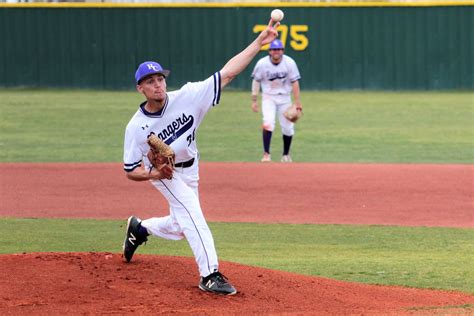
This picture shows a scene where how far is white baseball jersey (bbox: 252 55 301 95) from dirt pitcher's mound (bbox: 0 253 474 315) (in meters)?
9.27

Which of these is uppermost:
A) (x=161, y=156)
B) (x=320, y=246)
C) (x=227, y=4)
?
(x=227, y=4)

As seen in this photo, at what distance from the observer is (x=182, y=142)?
7680 mm

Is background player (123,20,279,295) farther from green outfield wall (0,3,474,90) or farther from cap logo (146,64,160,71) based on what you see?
green outfield wall (0,3,474,90)

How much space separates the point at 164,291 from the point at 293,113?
9.77 meters

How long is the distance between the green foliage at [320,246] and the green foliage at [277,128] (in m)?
5.98

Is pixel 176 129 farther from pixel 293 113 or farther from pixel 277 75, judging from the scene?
pixel 277 75

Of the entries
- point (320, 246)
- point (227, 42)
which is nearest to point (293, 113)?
point (320, 246)

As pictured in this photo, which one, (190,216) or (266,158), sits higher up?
(190,216)

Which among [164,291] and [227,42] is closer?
[164,291]

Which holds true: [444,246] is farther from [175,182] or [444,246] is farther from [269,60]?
[269,60]

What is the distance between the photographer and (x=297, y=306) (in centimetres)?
726

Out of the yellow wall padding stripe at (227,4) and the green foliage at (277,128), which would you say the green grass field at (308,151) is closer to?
the green foliage at (277,128)

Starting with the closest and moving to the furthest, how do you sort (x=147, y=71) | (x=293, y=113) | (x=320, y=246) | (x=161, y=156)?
(x=161, y=156)
(x=147, y=71)
(x=320, y=246)
(x=293, y=113)

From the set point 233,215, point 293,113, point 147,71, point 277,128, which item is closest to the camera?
point 147,71
